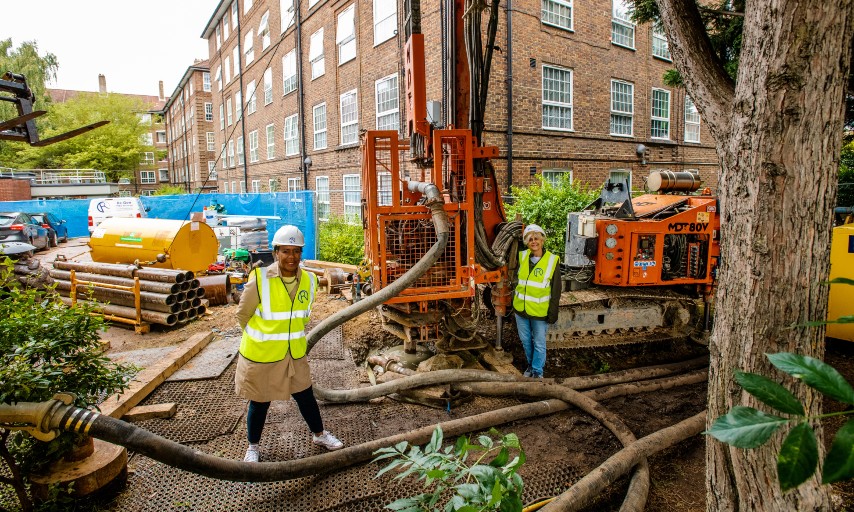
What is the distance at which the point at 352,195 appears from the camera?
17.2 metres

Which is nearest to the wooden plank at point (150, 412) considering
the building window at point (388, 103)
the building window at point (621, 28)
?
the building window at point (388, 103)


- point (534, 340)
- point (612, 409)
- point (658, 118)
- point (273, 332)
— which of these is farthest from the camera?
point (658, 118)

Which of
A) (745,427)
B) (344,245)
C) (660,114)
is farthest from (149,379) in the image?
(660,114)

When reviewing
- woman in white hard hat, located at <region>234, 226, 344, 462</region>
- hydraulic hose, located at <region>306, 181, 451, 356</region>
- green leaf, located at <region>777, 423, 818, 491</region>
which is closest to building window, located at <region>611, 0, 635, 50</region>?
hydraulic hose, located at <region>306, 181, 451, 356</region>

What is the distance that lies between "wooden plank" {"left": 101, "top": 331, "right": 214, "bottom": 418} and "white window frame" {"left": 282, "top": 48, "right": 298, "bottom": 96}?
653 inches

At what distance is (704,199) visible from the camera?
23.9ft

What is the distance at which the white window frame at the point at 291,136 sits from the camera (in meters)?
21.6

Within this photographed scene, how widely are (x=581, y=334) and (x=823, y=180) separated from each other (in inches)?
192

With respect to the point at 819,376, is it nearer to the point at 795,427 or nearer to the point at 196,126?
the point at 795,427

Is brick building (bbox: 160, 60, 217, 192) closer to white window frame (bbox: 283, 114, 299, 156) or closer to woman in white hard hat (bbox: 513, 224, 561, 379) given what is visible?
white window frame (bbox: 283, 114, 299, 156)

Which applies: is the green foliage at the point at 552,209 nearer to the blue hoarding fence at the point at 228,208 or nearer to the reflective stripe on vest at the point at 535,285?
the reflective stripe on vest at the point at 535,285

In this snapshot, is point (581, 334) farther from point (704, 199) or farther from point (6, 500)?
point (6, 500)

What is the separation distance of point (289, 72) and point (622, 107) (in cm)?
1362

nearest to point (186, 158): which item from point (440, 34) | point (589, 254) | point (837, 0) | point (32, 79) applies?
point (32, 79)
